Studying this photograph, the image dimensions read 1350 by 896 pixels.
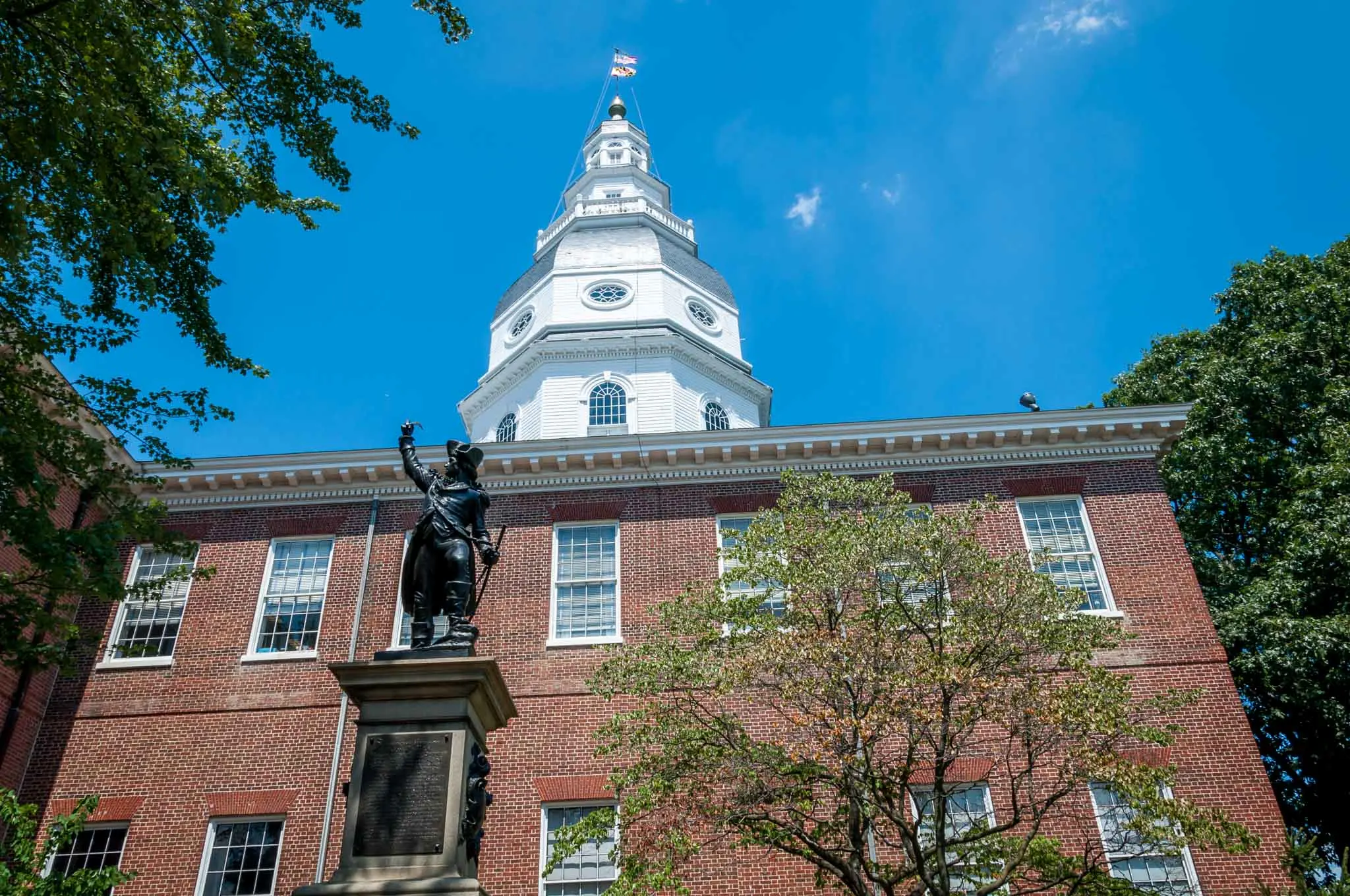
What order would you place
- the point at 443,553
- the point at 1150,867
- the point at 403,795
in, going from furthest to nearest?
the point at 1150,867, the point at 443,553, the point at 403,795

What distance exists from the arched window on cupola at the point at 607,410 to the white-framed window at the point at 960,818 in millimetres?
12625

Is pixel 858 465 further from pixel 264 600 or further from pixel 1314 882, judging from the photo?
pixel 264 600

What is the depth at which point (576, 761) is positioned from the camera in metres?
16.7

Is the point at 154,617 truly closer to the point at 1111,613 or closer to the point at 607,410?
the point at 607,410

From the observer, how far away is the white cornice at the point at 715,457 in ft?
63.1

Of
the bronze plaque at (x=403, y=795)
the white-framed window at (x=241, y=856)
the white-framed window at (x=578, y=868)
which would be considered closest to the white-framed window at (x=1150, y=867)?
the white-framed window at (x=578, y=868)

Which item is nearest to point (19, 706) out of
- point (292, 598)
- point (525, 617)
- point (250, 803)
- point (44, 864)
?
point (250, 803)

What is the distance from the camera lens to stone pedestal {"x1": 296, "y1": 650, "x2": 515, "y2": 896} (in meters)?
8.16

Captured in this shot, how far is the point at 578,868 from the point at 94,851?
7797 millimetres

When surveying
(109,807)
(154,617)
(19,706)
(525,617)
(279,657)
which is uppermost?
(154,617)

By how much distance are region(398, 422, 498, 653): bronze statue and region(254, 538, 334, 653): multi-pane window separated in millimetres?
9514

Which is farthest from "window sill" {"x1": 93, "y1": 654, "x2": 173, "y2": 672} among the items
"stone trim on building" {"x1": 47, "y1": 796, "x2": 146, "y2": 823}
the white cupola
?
the white cupola

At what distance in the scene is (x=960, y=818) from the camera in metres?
15.9

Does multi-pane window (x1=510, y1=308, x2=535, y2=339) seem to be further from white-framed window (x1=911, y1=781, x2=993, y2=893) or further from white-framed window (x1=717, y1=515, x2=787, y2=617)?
white-framed window (x1=911, y1=781, x2=993, y2=893)
